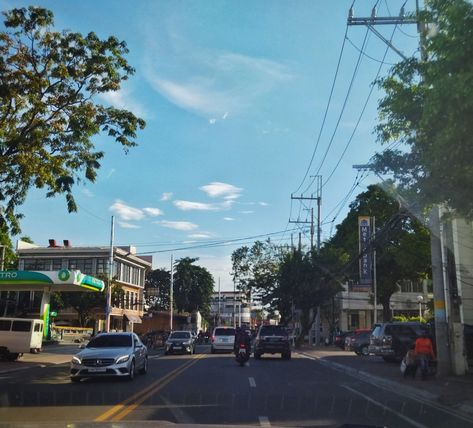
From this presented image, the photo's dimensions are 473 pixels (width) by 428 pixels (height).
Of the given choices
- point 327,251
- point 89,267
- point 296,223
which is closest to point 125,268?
point 89,267

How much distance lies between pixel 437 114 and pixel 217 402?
717cm

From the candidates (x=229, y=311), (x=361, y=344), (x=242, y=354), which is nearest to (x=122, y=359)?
(x=242, y=354)

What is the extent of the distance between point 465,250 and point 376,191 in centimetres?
3110

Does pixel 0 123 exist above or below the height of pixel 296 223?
below

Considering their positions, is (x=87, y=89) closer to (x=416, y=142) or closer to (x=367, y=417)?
(x=416, y=142)

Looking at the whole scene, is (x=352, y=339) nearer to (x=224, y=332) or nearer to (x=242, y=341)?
(x=224, y=332)

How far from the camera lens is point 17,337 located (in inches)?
1042

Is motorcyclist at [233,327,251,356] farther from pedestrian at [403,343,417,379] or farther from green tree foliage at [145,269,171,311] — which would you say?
green tree foliage at [145,269,171,311]

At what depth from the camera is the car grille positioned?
Answer: 619 inches

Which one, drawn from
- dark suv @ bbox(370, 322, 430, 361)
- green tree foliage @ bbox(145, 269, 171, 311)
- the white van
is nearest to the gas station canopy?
the white van

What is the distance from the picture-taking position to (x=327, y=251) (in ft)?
158

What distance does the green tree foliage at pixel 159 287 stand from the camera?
9544 centimetres

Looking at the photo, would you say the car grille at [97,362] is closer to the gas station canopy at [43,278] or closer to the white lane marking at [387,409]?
the white lane marking at [387,409]

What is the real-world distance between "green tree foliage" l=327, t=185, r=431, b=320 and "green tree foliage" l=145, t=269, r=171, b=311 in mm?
40358
